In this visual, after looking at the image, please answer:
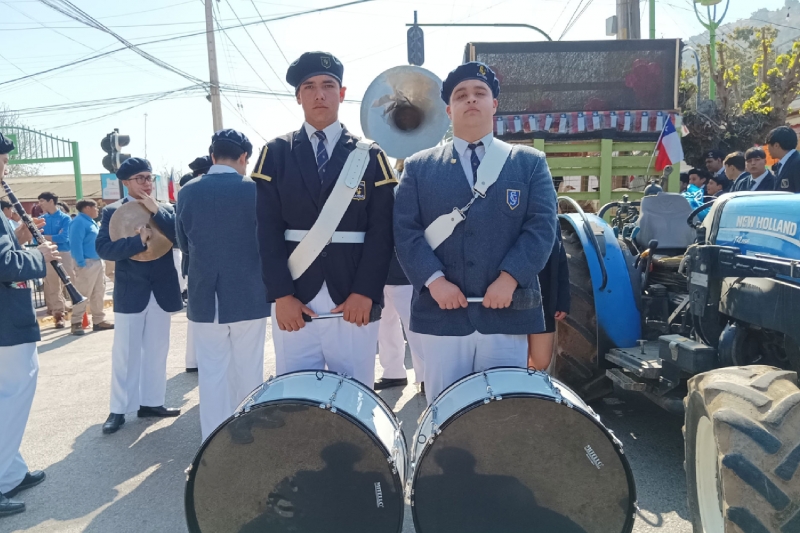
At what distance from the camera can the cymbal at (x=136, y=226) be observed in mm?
4555

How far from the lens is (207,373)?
12.6 ft

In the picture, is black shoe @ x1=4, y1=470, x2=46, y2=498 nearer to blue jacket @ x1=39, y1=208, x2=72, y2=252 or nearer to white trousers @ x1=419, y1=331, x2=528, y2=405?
white trousers @ x1=419, y1=331, x2=528, y2=405

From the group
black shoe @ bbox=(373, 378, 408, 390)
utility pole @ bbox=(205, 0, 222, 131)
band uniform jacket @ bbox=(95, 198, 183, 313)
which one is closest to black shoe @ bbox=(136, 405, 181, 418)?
band uniform jacket @ bbox=(95, 198, 183, 313)

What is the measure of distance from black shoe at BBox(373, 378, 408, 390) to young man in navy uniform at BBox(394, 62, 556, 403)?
281cm

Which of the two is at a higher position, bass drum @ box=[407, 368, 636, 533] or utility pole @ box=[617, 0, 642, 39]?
utility pole @ box=[617, 0, 642, 39]

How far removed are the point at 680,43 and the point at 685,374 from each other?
6.18 metres

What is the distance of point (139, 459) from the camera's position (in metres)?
4.09

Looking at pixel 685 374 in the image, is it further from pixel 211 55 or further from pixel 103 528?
pixel 211 55

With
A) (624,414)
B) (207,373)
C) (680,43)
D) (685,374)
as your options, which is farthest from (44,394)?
(680,43)

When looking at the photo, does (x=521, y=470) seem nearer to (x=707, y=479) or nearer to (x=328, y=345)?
(x=707, y=479)

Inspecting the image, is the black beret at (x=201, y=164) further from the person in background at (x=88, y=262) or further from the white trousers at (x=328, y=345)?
the person in background at (x=88, y=262)

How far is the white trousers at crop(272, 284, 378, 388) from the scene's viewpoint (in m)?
2.82

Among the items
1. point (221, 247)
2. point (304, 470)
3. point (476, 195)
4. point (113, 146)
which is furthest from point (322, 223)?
point (113, 146)

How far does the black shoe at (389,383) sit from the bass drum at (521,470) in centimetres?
316
